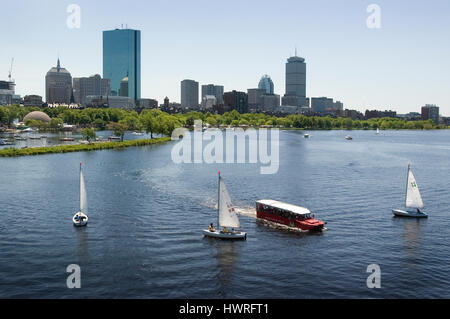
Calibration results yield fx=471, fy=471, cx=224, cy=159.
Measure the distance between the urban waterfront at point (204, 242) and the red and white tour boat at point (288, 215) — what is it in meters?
1.35

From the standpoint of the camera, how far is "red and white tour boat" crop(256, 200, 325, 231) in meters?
61.2

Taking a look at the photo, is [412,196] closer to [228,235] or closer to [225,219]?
[225,219]

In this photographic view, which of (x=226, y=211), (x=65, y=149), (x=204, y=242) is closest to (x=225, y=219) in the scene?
(x=226, y=211)

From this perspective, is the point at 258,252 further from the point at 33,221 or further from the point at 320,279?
the point at 33,221

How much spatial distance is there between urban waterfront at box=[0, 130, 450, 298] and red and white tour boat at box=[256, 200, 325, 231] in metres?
1.35

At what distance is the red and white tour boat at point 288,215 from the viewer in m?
61.2

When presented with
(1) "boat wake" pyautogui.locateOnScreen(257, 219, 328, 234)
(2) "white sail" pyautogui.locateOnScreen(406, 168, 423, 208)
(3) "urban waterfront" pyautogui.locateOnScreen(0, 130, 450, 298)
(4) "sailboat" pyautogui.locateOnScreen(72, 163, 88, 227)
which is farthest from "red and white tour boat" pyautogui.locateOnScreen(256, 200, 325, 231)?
(4) "sailboat" pyautogui.locateOnScreen(72, 163, 88, 227)

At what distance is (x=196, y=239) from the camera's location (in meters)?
56.8

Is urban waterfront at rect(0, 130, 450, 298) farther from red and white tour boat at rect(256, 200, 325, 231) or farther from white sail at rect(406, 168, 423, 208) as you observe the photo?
white sail at rect(406, 168, 423, 208)

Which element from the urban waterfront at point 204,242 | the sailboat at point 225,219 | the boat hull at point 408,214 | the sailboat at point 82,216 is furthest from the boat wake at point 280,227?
the sailboat at point 82,216

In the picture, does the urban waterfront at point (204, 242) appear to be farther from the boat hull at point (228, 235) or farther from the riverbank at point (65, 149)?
the riverbank at point (65, 149)
